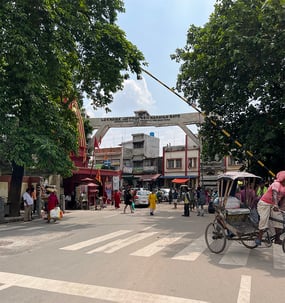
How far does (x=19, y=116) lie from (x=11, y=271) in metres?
10.7

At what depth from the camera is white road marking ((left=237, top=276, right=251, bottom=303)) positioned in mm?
5523

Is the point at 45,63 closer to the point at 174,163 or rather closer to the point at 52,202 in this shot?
the point at 52,202

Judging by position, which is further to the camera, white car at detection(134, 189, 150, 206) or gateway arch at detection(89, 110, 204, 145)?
gateway arch at detection(89, 110, 204, 145)

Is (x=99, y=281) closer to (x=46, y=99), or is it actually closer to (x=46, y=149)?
(x=46, y=149)

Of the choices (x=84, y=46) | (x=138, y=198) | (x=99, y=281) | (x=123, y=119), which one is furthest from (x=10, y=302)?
(x=123, y=119)

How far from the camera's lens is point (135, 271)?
23.5 ft

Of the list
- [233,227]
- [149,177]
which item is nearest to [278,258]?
[233,227]

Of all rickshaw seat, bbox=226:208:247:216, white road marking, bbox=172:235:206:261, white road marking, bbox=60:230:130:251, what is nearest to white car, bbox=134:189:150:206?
white road marking, bbox=60:230:130:251

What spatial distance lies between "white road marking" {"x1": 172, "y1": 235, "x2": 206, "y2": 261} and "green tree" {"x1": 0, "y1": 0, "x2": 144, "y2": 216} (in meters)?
7.56

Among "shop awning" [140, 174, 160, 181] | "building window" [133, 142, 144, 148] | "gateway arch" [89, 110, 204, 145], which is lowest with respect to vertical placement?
"shop awning" [140, 174, 160, 181]

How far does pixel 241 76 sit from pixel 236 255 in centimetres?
1119

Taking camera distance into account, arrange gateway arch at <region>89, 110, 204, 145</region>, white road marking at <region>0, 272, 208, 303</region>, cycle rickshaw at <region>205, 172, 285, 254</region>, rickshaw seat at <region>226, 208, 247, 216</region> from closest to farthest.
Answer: white road marking at <region>0, 272, 208, 303</region> → cycle rickshaw at <region>205, 172, 285, 254</region> → rickshaw seat at <region>226, 208, 247, 216</region> → gateway arch at <region>89, 110, 204, 145</region>

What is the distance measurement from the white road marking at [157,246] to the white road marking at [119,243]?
672 millimetres

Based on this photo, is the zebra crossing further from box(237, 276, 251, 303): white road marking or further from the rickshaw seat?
box(237, 276, 251, 303): white road marking
